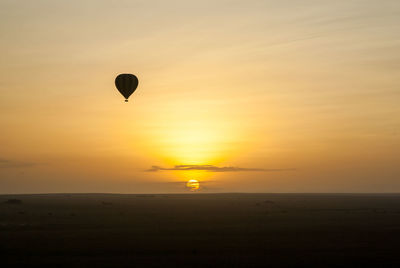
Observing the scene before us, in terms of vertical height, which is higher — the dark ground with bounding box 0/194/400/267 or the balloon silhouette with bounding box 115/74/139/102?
the balloon silhouette with bounding box 115/74/139/102

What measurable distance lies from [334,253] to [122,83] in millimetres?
31616

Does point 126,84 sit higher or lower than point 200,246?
higher

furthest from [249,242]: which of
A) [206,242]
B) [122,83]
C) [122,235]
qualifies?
[122,83]

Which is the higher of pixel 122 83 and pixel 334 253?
pixel 122 83

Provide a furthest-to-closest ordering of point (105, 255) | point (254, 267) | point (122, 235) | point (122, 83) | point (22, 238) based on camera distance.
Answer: point (122, 83) < point (122, 235) < point (22, 238) < point (105, 255) < point (254, 267)

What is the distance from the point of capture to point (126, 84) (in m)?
56.2

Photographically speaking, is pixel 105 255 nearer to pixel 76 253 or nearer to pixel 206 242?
pixel 76 253

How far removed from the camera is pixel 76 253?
31.1 meters

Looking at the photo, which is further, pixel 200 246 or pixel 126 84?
pixel 126 84

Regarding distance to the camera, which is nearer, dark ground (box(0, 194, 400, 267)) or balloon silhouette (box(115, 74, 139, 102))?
dark ground (box(0, 194, 400, 267))

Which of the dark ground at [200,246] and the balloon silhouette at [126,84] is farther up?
the balloon silhouette at [126,84]

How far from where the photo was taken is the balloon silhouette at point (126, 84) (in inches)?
2213

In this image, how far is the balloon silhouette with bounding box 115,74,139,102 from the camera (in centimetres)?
5622

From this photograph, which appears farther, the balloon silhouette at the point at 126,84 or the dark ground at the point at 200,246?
the balloon silhouette at the point at 126,84
